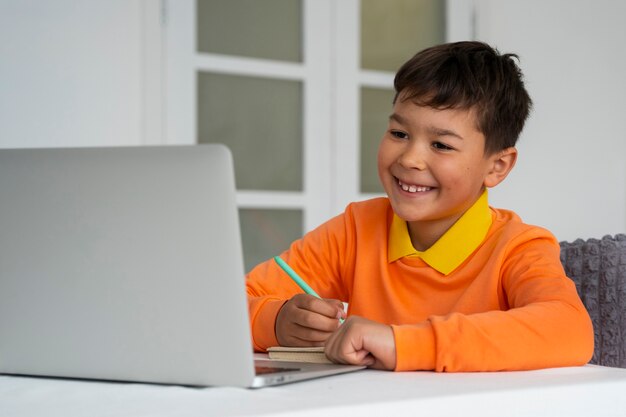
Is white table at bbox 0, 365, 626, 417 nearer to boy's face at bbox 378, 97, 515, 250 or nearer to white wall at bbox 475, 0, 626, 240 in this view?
boy's face at bbox 378, 97, 515, 250

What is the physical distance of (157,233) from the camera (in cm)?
85

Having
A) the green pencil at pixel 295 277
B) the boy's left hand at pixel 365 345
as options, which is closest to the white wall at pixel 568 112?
the green pencil at pixel 295 277

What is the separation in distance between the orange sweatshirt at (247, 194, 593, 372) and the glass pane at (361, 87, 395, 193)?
6.70 feet

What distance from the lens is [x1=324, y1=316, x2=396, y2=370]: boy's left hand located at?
3.39 feet

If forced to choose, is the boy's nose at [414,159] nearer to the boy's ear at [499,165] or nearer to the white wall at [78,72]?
the boy's ear at [499,165]

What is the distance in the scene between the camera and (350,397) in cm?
82

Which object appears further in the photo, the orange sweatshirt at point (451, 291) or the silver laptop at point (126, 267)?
the orange sweatshirt at point (451, 291)

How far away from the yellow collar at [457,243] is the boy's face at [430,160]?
0.12ft

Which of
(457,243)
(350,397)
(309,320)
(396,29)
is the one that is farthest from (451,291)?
(396,29)

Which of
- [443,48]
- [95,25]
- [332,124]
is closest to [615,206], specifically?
[332,124]

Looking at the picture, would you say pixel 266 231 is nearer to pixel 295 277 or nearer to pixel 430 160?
pixel 430 160

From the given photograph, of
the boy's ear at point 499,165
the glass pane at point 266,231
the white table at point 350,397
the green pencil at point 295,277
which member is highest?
the boy's ear at point 499,165

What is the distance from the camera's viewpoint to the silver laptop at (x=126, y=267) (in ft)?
2.72

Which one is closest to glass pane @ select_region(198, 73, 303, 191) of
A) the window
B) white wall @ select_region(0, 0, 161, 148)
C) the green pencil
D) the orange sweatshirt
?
the window
